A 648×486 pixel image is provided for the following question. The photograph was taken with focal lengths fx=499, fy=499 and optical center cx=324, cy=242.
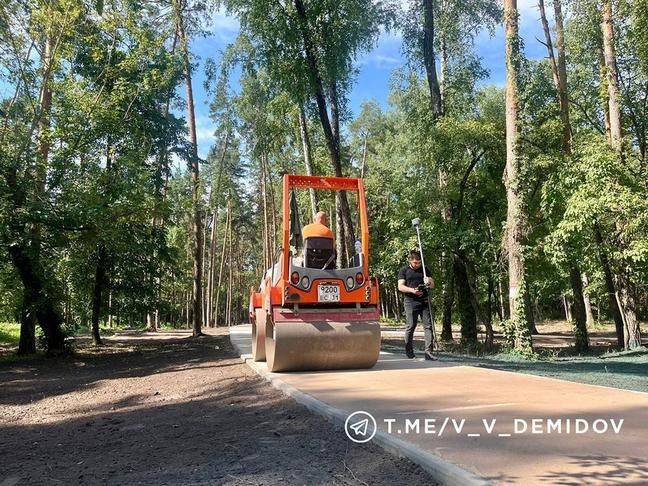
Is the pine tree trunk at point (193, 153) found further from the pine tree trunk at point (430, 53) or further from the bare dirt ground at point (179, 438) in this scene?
the bare dirt ground at point (179, 438)

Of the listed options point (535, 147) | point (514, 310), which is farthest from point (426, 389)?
point (535, 147)

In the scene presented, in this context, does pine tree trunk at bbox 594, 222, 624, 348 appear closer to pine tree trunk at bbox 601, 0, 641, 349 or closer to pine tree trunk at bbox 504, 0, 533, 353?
pine tree trunk at bbox 601, 0, 641, 349

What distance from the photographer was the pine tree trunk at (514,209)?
12750mm

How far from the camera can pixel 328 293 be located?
7629mm

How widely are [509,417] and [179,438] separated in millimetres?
3041

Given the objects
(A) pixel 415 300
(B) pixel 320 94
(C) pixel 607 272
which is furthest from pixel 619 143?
(A) pixel 415 300

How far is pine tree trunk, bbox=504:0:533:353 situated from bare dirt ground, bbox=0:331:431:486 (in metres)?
7.38

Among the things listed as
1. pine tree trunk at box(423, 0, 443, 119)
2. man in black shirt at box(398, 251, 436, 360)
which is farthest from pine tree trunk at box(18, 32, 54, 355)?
pine tree trunk at box(423, 0, 443, 119)

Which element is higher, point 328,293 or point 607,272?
point 607,272

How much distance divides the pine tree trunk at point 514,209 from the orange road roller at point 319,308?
6.27 m

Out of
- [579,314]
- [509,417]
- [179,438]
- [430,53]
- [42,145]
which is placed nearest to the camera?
[509,417]

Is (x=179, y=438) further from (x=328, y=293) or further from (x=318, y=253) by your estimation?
(x=318, y=253)

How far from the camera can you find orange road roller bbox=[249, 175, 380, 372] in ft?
24.4

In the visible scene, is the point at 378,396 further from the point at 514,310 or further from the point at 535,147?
the point at 535,147
